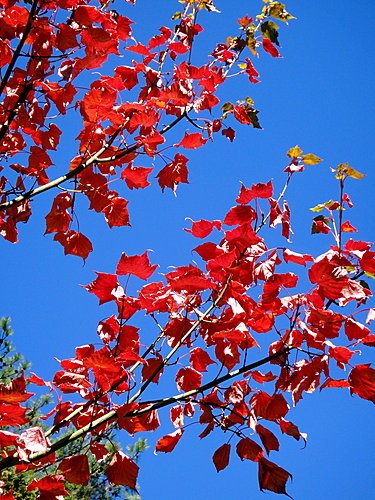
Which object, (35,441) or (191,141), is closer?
(35,441)

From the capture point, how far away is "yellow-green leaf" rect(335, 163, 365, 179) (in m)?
1.81

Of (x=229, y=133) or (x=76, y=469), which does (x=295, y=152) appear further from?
(x=76, y=469)

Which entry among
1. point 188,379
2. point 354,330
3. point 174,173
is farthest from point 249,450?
point 174,173

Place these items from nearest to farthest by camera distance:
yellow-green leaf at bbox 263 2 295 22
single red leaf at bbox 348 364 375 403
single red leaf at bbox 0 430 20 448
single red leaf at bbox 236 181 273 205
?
single red leaf at bbox 348 364 375 403 → single red leaf at bbox 0 430 20 448 → single red leaf at bbox 236 181 273 205 → yellow-green leaf at bbox 263 2 295 22

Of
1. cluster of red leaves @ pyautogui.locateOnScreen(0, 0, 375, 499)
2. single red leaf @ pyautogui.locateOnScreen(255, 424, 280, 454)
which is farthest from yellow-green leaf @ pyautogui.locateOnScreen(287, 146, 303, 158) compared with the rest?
single red leaf @ pyautogui.locateOnScreen(255, 424, 280, 454)

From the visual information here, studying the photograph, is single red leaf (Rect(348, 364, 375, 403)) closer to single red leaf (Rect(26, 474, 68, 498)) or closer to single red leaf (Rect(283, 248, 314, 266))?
single red leaf (Rect(283, 248, 314, 266))

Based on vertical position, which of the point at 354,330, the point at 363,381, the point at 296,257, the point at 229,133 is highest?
the point at 229,133

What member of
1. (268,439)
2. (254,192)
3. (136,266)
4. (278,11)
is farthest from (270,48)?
(268,439)

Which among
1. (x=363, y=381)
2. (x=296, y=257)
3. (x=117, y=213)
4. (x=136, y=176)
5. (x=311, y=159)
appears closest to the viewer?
(x=363, y=381)

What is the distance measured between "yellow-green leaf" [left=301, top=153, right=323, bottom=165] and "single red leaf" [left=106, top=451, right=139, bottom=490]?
4.32ft

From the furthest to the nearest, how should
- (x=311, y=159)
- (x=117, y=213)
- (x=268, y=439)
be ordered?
(x=117, y=213), (x=311, y=159), (x=268, y=439)

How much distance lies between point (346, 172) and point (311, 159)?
0.71 ft

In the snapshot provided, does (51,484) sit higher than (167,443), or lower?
lower

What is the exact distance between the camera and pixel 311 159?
2.02 m
